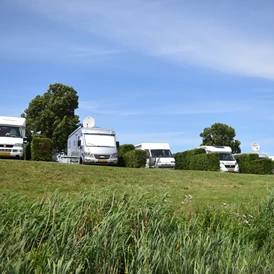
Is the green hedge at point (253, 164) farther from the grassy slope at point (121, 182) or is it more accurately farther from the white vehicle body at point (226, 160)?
the grassy slope at point (121, 182)

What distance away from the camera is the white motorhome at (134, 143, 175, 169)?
99.9 feet

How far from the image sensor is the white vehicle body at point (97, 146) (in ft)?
87.7

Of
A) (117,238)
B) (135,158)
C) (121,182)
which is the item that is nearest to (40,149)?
(135,158)

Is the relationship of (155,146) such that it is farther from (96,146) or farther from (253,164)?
(253,164)

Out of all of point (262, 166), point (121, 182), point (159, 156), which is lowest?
point (121, 182)

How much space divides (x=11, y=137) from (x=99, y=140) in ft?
Answer: 18.1

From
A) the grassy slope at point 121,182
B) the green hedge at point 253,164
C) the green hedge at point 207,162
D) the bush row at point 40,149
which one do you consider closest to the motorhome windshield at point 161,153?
the green hedge at point 207,162

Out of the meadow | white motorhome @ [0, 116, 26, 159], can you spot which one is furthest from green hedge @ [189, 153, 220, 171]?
the meadow

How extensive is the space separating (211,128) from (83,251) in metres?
69.5

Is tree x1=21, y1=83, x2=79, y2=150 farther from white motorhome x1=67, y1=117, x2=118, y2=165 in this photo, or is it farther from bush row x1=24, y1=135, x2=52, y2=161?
bush row x1=24, y1=135, x2=52, y2=161

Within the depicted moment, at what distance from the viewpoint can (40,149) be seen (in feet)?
83.5

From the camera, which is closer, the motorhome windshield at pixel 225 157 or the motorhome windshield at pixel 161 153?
the motorhome windshield at pixel 161 153

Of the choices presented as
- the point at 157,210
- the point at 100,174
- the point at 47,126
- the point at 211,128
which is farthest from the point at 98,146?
the point at 211,128

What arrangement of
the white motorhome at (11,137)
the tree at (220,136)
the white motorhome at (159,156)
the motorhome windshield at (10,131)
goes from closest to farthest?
the white motorhome at (11,137)
the motorhome windshield at (10,131)
the white motorhome at (159,156)
the tree at (220,136)
